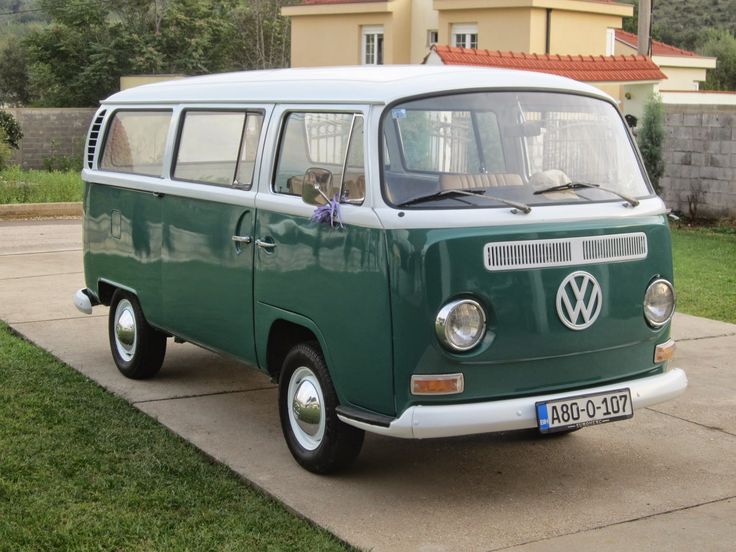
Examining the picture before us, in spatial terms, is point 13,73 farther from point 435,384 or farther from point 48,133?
point 435,384

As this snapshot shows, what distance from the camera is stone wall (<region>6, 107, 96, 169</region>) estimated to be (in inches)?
1356

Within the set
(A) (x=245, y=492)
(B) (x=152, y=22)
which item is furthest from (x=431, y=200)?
(B) (x=152, y=22)

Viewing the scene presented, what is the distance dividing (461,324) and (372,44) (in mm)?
35269

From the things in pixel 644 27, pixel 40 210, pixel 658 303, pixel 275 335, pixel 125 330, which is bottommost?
pixel 40 210

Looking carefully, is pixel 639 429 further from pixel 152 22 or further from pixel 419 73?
pixel 152 22

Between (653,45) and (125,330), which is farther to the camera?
(653,45)

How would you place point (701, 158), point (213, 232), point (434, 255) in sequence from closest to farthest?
point (434, 255), point (213, 232), point (701, 158)

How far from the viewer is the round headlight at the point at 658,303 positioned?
5766 mm

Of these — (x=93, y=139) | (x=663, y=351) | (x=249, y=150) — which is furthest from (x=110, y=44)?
(x=663, y=351)

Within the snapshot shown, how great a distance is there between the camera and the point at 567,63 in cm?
1867

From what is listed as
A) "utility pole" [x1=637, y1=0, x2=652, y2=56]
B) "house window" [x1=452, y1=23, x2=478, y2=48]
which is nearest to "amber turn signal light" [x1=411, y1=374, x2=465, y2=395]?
"utility pole" [x1=637, y1=0, x2=652, y2=56]

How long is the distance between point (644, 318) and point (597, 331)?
13.4 inches

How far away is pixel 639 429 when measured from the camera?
6801 mm

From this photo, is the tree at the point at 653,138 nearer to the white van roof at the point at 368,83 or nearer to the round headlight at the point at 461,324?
the white van roof at the point at 368,83
